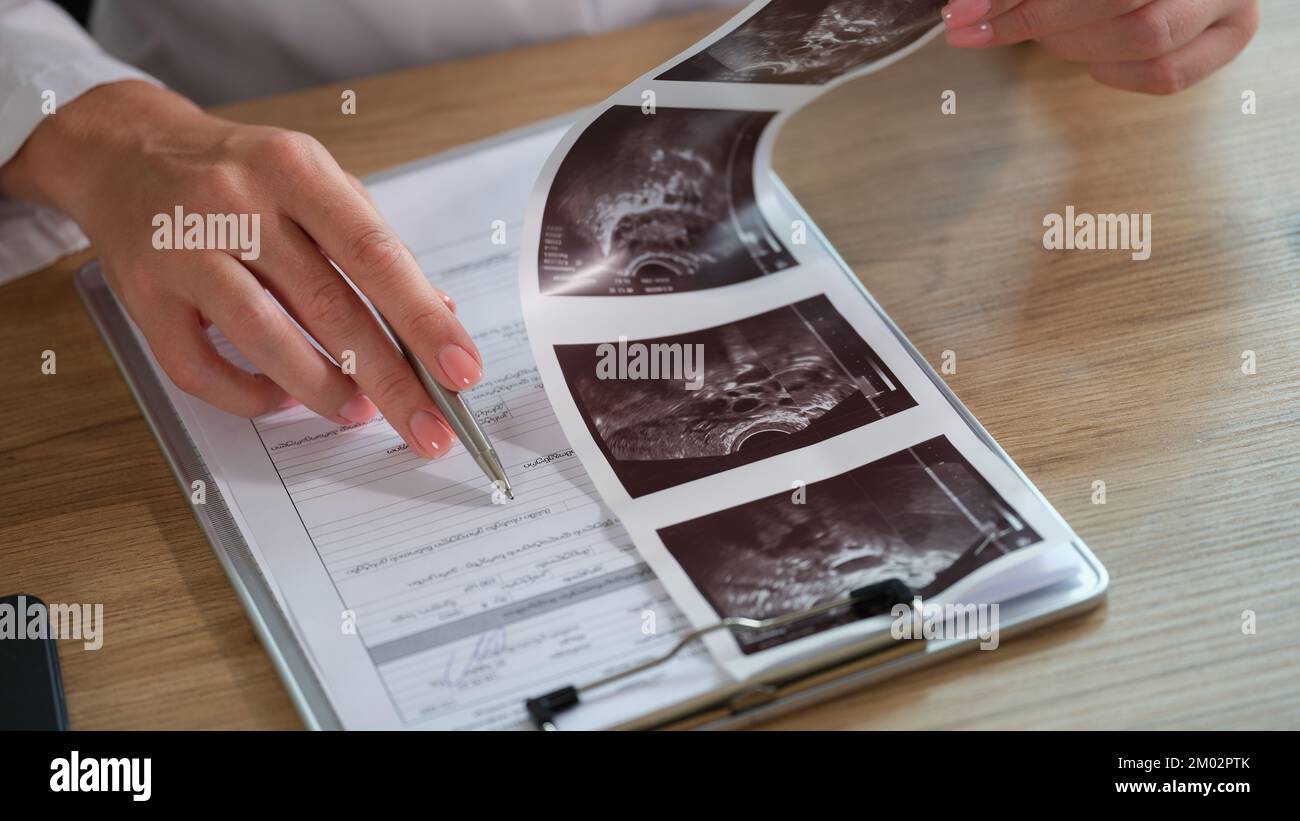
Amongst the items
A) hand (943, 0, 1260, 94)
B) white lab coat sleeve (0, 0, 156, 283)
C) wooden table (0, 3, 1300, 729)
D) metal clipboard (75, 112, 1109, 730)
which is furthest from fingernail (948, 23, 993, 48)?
white lab coat sleeve (0, 0, 156, 283)

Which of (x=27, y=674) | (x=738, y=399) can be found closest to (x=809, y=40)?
(x=738, y=399)

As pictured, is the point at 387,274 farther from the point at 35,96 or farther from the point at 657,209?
the point at 35,96

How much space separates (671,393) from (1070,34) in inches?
16.0

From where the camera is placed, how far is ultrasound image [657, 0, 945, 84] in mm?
634

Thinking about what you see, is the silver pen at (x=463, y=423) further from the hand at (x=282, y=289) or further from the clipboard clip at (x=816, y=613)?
the clipboard clip at (x=816, y=613)

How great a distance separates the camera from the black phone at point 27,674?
52 centimetres

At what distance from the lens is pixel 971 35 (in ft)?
2.36

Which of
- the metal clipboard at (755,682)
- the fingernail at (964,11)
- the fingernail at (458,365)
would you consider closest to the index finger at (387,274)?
the fingernail at (458,365)

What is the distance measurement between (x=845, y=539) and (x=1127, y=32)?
45 cm

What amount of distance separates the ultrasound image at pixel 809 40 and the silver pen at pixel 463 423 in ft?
0.75

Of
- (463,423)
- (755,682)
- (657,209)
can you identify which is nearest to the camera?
(755,682)
